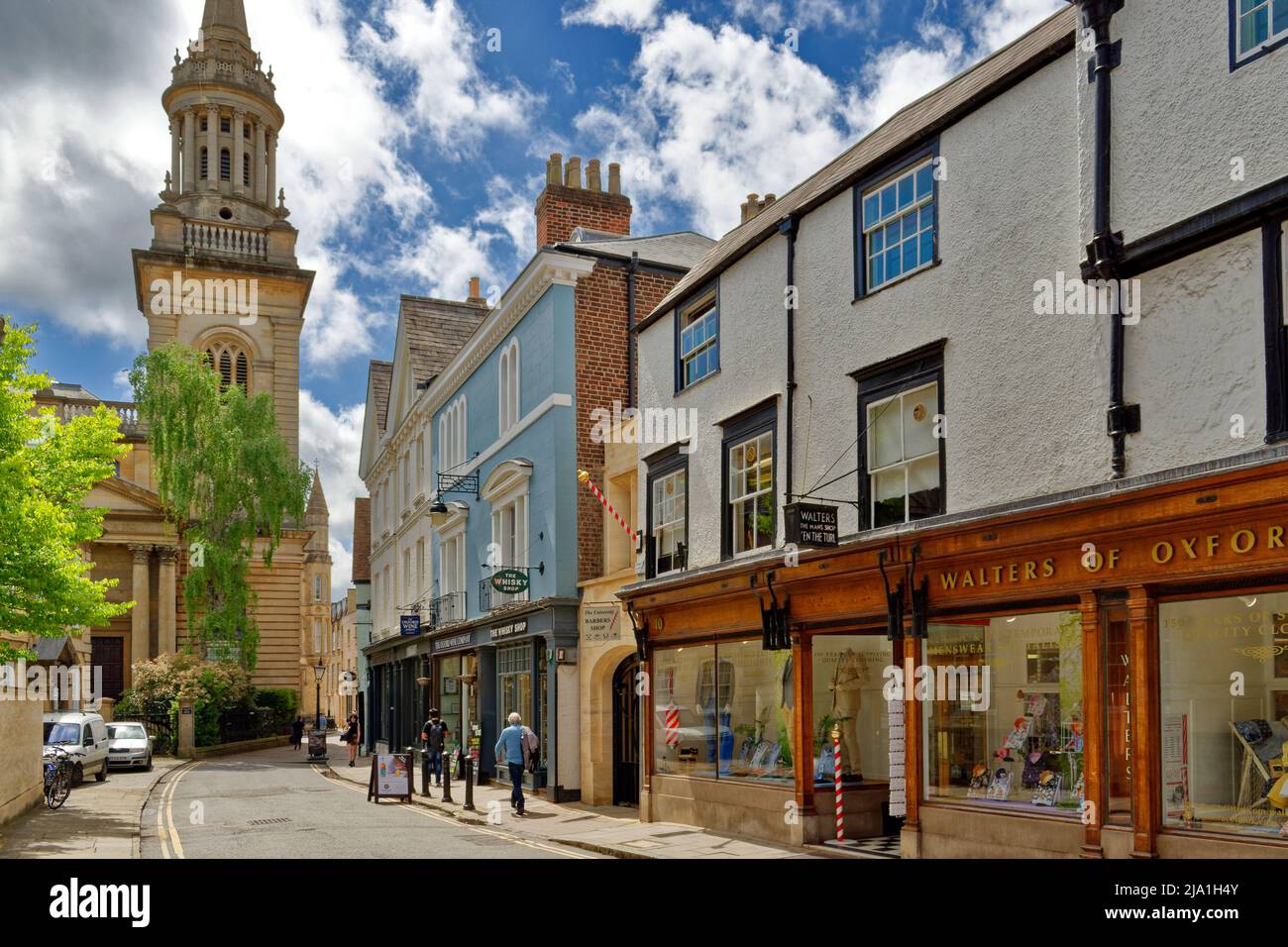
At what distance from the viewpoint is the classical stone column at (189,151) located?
63.6 metres

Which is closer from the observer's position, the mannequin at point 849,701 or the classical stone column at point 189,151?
the mannequin at point 849,701

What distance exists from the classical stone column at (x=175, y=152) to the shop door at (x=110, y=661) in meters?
24.3

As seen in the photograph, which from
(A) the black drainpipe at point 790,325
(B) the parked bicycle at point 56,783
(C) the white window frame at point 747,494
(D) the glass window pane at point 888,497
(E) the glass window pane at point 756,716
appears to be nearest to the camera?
(D) the glass window pane at point 888,497

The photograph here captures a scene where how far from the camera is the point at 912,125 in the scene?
1462cm

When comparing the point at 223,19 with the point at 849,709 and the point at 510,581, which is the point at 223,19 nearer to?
the point at 510,581

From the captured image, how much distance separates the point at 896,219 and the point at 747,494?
15.6 feet

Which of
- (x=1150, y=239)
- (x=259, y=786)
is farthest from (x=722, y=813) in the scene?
(x=259, y=786)

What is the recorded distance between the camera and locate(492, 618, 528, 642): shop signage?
83.9 feet

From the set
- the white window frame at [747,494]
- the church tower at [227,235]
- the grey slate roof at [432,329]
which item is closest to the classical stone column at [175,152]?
the church tower at [227,235]

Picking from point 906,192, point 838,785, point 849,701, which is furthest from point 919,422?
point 838,785

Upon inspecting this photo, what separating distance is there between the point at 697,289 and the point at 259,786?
669 inches

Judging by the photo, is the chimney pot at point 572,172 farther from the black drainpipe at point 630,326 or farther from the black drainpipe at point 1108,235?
the black drainpipe at point 1108,235

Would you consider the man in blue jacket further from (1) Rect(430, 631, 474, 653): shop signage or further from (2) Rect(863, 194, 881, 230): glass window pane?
(2) Rect(863, 194, 881, 230): glass window pane
